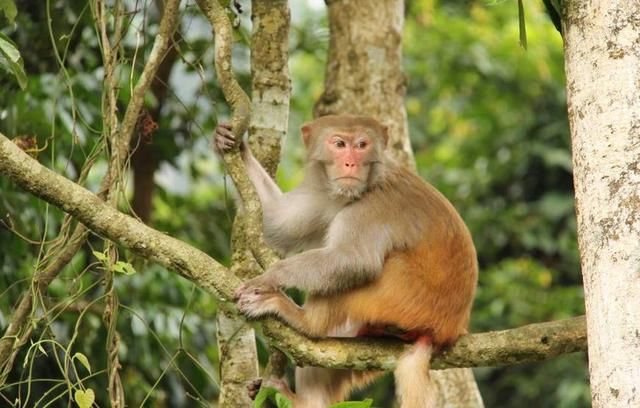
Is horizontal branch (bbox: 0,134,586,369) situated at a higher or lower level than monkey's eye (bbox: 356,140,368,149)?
lower

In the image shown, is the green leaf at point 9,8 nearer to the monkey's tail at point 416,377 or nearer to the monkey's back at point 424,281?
the monkey's back at point 424,281

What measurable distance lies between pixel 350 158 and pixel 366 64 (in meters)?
1.76

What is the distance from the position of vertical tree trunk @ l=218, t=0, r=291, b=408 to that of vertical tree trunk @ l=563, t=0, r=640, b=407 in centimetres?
175

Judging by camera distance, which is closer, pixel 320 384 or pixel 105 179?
pixel 105 179

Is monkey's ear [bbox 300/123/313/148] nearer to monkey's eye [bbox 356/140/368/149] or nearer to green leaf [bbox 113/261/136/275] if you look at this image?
monkey's eye [bbox 356/140/368/149]

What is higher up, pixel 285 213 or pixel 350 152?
pixel 350 152

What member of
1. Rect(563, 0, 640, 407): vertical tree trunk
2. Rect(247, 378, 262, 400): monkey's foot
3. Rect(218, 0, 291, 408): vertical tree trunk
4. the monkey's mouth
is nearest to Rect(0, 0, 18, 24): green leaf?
Rect(218, 0, 291, 408): vertical tree trunk

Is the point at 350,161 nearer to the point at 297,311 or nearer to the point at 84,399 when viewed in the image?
the point at 297,311

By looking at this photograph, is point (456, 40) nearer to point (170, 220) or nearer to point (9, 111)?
point (170, 220)

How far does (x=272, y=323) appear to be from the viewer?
13.7 feet

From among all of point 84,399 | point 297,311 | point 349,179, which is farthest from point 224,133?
point 84,399

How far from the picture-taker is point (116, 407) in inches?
165

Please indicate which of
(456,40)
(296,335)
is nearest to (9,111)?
(296,335)

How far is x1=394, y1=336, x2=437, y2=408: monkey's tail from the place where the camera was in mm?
4500
